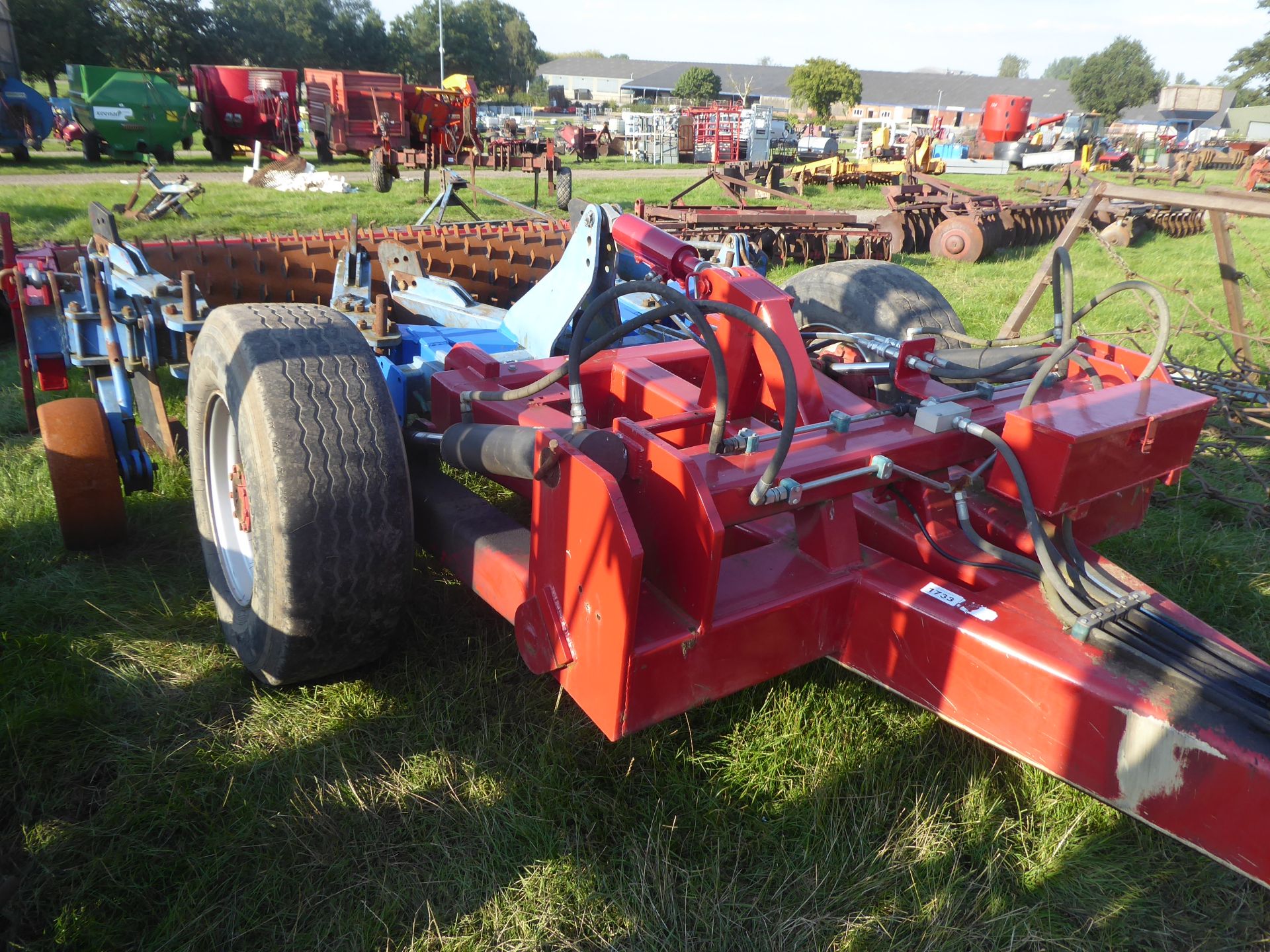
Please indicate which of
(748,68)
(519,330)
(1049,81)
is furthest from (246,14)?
(1049,81)

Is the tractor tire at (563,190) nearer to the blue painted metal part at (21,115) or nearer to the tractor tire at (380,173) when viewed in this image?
the tractor tire at (380,173)

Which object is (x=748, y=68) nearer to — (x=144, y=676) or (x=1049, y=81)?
(x=1049, y=81)

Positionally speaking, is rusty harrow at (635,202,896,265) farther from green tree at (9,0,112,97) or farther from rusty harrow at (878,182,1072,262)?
green tree at (9,0,112,97)

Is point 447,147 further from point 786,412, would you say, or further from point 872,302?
point 786,412

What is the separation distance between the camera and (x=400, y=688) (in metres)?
2.70

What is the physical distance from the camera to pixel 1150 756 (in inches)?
67.0

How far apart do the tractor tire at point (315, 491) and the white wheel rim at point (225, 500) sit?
0.28m

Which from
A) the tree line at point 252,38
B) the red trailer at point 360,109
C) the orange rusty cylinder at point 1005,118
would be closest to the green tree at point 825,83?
the orange rusty cylinder at point 1005,118

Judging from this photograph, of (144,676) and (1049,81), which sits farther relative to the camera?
(1049,81)

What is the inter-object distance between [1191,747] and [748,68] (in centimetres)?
10041

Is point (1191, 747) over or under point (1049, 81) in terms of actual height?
under

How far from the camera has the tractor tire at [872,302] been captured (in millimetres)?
3768

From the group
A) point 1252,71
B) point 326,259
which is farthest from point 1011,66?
point 326,259

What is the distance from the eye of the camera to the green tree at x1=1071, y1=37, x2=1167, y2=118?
71688mm
